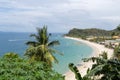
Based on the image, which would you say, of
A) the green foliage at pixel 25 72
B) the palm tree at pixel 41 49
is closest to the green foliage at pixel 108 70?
the green foliage at pixel 25 72

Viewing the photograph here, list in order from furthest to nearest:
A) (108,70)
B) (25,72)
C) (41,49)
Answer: (41,49)
(108,70)
(25,72)

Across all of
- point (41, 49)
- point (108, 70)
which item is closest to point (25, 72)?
point (108, 70)

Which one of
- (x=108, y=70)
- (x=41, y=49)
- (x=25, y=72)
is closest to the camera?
(x=25, y=72)

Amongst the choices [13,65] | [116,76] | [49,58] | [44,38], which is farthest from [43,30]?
[116,76]

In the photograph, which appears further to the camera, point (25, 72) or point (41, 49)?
point (41, 49)

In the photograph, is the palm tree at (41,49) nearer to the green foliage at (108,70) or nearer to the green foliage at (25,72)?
the green foliage at (25,72)

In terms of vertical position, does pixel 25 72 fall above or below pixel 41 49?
above

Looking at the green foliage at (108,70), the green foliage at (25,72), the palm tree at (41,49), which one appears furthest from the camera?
the palm tree at (41,49)

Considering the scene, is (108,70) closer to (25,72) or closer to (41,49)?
(25,72)
